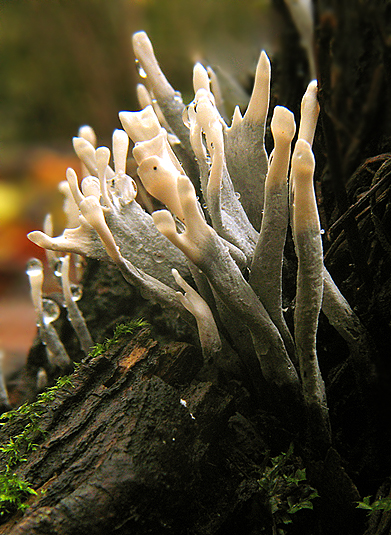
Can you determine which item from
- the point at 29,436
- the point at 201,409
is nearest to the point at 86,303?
the point at 29,436

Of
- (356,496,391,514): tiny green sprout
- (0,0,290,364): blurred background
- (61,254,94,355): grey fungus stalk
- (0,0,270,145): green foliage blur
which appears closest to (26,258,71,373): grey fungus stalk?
(61,254,94,355): grey fungus stalk

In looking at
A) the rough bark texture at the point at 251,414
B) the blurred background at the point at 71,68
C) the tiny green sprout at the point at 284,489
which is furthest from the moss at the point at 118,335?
the blurred background at the point at 71,68

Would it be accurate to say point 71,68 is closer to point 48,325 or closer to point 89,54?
point 89,54

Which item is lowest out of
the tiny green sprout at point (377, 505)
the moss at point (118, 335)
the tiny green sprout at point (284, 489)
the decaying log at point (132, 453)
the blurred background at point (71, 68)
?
the tiny green sprout at point (377, 505)

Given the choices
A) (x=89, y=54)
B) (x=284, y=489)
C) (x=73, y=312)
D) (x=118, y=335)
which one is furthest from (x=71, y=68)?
(x=284, y=489)

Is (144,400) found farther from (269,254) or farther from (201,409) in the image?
(269,254)

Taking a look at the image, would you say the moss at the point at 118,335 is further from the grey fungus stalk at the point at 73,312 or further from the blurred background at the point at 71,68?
the blurred background at the point at 71,68
